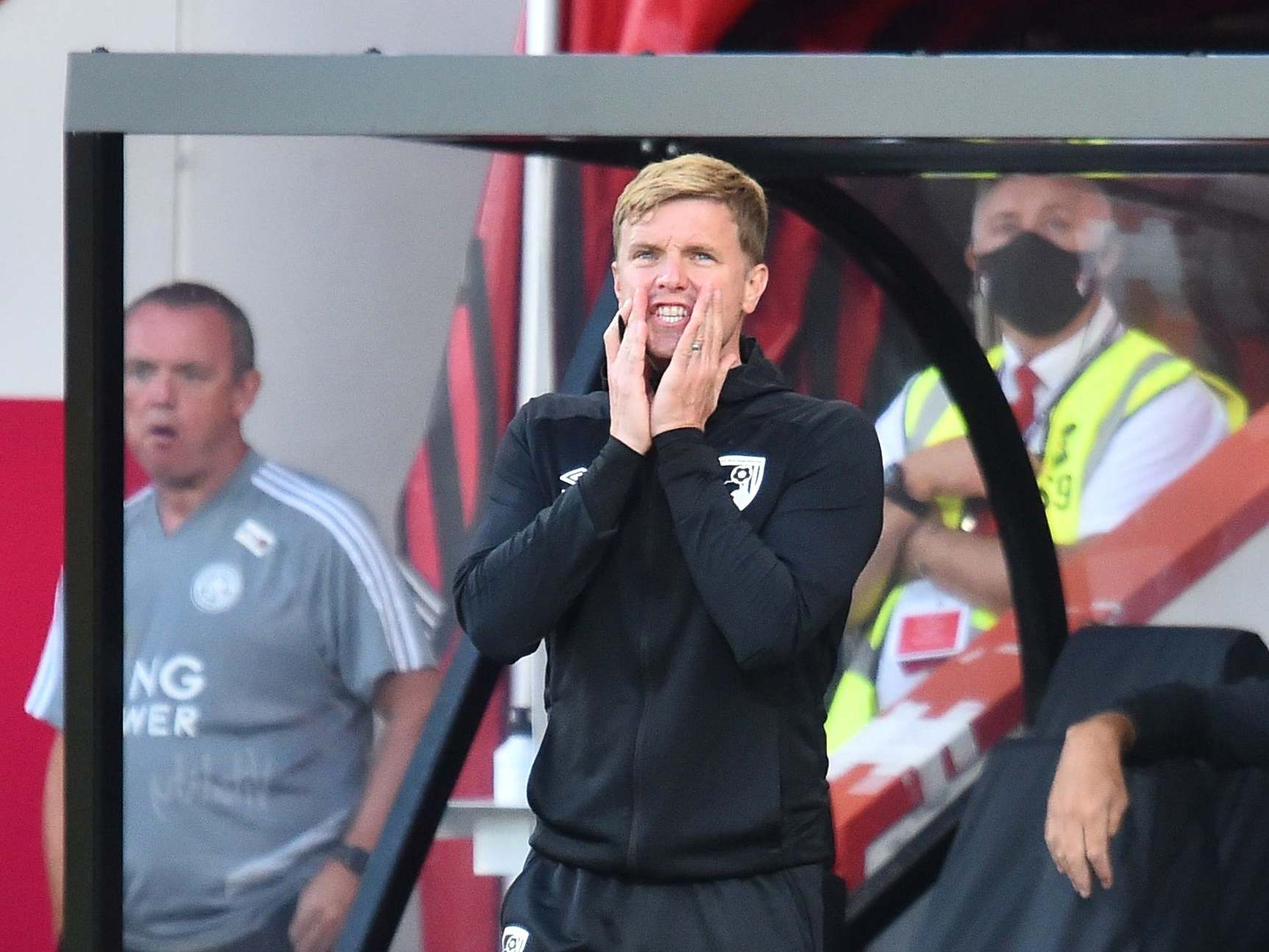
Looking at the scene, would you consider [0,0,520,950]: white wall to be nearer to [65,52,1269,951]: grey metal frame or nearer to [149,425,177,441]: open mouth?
[149,425,177,441]: open mouth

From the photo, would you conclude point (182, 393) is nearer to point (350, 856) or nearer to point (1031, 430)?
point (350, 856)

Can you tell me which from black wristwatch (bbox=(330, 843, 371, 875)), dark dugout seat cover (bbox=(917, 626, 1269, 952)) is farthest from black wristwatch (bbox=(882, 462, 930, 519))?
black wristwatch (bbox=(330, 843, 371, 875))

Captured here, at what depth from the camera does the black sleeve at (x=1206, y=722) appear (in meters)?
2.05

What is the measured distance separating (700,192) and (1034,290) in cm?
158

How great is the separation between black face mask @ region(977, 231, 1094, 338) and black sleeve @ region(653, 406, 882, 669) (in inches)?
59.5

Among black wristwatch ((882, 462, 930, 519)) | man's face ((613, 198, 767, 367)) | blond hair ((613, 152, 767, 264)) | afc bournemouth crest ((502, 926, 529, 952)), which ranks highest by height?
blond hair ((613, 152, 767, 264))

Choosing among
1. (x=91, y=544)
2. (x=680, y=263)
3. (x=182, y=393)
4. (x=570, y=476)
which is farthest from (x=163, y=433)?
(x=680, y=263)

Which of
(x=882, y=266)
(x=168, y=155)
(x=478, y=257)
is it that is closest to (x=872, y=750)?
(x=882, y=266)

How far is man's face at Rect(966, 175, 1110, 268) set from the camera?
108 inches

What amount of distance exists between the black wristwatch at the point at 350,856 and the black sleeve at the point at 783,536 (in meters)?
1.10

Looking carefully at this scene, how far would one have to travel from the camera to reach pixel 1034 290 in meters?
2.85

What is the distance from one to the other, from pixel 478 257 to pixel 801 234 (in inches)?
21.5

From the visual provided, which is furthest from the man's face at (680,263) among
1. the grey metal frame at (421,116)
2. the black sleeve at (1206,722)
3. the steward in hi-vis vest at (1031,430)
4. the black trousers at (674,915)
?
the steward in hi-vis vest at (1031,430)

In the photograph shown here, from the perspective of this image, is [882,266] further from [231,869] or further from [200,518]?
[231,869]
